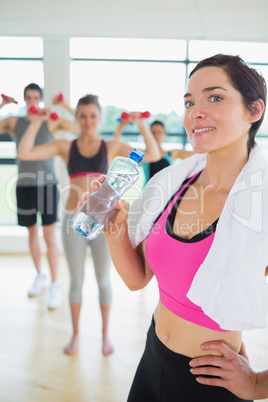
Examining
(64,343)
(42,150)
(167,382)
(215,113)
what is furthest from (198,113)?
(64,343)

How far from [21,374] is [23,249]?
2.16m

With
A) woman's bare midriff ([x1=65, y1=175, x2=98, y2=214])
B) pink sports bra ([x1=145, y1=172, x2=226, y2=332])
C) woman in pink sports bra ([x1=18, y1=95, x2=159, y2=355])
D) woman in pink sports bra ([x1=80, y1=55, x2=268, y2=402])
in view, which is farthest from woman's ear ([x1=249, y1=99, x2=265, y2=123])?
woman's bare midriff ([x1=65, y1=175, x2=98, y2=214])

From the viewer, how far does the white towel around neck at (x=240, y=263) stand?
2.51 ft

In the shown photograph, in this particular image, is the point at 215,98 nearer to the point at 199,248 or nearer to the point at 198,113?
the point at 198,113

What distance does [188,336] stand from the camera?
884 mm

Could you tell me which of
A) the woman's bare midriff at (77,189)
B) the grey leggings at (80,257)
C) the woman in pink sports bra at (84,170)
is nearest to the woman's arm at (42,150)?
the woman in pink sports bra at (84,170)

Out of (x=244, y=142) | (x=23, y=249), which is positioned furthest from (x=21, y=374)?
(x=23, y=249)

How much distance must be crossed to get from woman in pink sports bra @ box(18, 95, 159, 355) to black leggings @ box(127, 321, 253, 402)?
43.1 inches

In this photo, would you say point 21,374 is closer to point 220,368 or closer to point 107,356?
point 107,356

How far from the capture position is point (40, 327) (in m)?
2.45

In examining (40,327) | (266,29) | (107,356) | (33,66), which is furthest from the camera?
(33,66)

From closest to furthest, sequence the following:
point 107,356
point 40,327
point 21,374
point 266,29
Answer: point 21,374, point 107,356, point 40,327, point 266,29

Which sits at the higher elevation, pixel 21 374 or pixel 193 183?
pixel 193 183

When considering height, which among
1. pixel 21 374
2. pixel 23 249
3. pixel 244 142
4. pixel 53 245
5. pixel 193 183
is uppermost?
pixel 244 142
